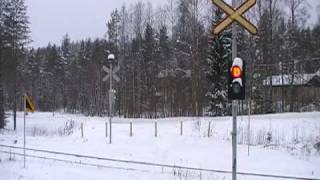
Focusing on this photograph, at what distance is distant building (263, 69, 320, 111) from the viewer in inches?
2192

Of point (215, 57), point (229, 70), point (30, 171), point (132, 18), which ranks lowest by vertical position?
point (30, 171)

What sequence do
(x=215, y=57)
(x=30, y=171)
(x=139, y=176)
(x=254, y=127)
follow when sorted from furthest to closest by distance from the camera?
(x=215, y=57), (x=254, y=127), (x=30, y=171), (x=139, y=176)

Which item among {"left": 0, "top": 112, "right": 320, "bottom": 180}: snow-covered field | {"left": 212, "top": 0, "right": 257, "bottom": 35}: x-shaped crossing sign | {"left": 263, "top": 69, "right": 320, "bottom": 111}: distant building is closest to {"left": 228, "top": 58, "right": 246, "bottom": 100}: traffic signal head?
{"left": 212, "top": 0, "right": 257, "bottom": 35}: x-shaped crossing sign

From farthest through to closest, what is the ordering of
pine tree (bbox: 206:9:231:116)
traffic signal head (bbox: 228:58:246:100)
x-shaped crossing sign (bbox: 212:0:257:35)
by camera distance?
pine tree (bbox: 206:9:231:116)
x-shaped crossing sign (bbox: 212:0:257:35)
traffic signal head (bbox: 228:58:246:100)

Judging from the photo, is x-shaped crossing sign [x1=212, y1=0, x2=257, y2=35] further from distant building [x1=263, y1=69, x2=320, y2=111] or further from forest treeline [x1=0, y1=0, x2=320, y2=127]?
distant building [x1=263, y1=69, x2=320, y2=111]

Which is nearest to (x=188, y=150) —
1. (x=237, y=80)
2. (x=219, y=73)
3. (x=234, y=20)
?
(x=237, y=80)

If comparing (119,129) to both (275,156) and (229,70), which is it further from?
(229,70)

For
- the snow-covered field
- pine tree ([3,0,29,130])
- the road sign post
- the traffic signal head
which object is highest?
pine tree ([3,0,29,130])

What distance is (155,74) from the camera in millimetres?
75062

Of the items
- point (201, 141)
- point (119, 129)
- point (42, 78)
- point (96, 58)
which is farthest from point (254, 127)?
point (42, 78)

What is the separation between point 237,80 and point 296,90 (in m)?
52.0

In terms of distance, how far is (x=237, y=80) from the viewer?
9969 mm

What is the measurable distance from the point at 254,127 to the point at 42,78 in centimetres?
9256

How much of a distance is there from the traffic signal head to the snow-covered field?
23.4ft
